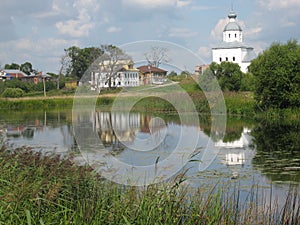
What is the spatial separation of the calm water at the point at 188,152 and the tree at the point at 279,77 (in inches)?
140

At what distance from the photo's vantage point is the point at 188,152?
12.4 metres

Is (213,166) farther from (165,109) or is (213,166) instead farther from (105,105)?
(105,105)

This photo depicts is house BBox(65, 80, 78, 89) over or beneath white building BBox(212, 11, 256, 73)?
beneath

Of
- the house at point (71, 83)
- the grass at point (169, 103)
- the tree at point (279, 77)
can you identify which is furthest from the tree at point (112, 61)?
the house at point (71, 83)

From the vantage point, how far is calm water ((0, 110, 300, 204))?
927 centimetres

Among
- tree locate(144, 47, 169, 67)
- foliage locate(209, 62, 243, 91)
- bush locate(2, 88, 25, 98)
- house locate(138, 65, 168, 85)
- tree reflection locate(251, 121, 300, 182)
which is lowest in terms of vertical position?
tree reflection locate(251, 121, 300, 182)

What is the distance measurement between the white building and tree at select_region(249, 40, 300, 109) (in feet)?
126

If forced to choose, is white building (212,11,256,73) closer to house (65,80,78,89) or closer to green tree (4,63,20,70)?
house (65,80,78,89)

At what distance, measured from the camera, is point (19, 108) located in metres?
39.0

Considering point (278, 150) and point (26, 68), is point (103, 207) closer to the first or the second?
point (278, 150)

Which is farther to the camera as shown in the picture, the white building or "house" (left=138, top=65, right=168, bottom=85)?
the white building

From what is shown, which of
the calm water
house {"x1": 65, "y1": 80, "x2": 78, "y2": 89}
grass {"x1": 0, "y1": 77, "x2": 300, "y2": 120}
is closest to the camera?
the calm water

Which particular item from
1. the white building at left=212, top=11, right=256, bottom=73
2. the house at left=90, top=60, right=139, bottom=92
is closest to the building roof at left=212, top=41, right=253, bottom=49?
the white building at left=212, top=11, right=256, bottom=73

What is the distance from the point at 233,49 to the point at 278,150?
5274 cm
